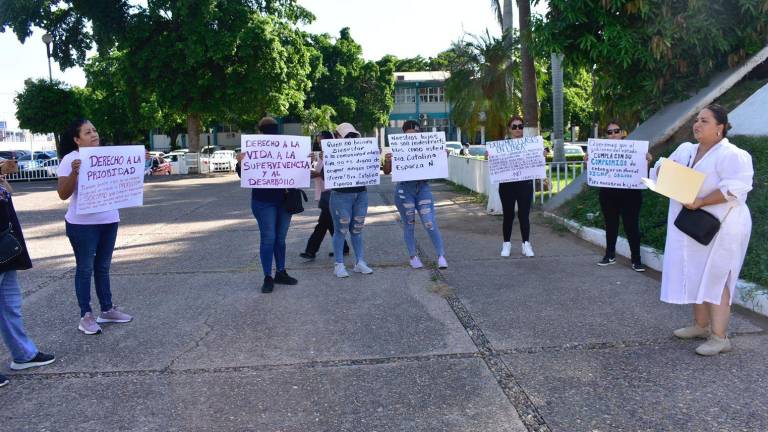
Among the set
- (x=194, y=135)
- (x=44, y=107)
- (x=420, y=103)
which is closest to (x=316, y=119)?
(x=194, y=135)

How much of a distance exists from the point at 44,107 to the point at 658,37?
25408 millimetres

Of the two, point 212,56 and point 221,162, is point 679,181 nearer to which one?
point 212,56

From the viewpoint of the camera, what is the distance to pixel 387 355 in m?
4.52

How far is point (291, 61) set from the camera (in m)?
28.8

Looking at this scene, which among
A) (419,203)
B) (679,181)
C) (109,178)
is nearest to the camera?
(679,181)

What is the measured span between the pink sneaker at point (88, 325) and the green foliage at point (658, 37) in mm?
7615

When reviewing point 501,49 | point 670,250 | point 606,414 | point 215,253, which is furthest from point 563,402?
point 501,49

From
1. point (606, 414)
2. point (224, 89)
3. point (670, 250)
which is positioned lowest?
point (606, 414)

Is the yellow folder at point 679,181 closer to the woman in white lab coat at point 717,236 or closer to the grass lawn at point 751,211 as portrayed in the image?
the woman in white lab coat at point 717,236

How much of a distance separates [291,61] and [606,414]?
89.0 ft

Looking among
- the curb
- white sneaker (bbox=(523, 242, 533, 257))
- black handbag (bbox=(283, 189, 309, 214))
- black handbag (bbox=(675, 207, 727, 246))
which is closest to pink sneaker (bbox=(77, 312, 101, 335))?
black handbag (bbox=(283, 189, 309, 214))

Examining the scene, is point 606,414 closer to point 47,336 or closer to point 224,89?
point 47,336

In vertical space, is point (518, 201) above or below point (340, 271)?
above

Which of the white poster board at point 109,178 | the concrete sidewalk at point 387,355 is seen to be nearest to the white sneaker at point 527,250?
the concrete sidewalk at point 387,355
